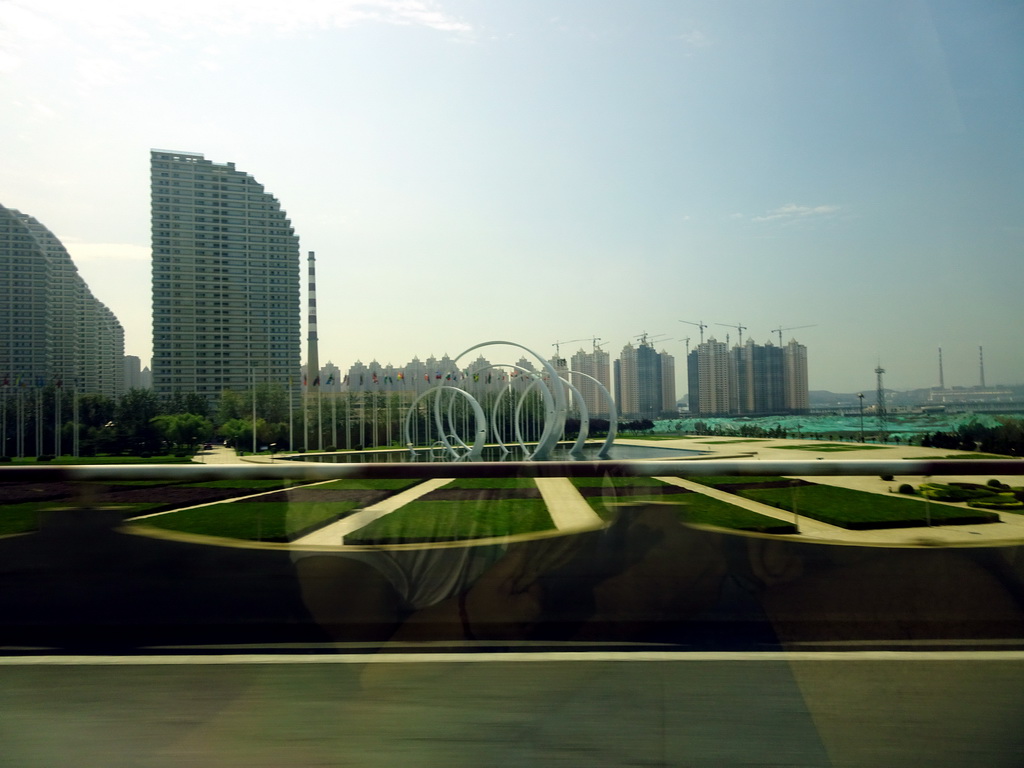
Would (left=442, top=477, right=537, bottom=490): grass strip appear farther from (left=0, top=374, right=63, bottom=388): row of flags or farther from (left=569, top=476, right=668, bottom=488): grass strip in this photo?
(left=0, top=374, right=63, bottom=388): row of flags

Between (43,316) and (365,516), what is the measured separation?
49196 mm

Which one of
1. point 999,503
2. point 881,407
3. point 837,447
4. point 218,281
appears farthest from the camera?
point 218,281

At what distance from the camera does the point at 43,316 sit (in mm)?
41938

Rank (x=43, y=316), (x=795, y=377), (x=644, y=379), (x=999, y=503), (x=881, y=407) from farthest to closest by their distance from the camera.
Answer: (x=644, y=379), (x=43, y=316), (x=795, y=377), (x=881, y=407), (x=999, y=503)

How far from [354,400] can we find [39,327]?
2152 centimetres

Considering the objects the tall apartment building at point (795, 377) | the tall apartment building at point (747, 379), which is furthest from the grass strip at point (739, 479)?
the tall apartment building at point (795, 377)

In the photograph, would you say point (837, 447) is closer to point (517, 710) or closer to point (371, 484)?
point (371, 484)

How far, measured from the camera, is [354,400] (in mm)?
53219

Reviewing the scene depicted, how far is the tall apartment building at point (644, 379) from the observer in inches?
2218

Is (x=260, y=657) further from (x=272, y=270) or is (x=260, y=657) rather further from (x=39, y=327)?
(x=272, y=270)

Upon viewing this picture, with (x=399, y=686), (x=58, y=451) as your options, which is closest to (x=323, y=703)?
(x=399, y=686)

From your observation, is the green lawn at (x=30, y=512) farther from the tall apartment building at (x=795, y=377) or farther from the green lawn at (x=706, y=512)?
the tall apartment building at (x=795, y=377)

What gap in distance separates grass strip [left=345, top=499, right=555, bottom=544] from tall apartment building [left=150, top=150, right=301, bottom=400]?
2351 inches

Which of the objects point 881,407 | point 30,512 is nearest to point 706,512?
point 30,512
